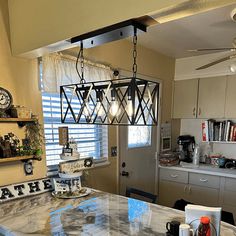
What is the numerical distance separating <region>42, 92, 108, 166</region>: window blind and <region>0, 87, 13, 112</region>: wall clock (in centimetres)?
33

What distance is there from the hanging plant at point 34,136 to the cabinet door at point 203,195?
2.27 meters

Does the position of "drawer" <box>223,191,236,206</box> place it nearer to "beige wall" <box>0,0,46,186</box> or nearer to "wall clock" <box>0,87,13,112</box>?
"beige wall" <box>0,0,46,186</box>

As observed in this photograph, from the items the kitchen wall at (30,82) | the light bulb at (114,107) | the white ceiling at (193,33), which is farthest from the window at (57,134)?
the white ceiling at (193,33)

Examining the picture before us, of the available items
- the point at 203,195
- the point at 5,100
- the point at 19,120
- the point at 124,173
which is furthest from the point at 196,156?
the point at 5,100

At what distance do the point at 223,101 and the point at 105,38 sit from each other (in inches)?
96.7

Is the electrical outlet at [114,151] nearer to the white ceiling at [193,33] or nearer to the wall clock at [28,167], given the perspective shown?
the wall clock at [28,167]

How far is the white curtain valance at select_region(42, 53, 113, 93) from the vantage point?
1895mm

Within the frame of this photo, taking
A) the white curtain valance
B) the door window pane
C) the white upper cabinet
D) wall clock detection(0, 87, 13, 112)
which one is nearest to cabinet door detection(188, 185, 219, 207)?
the door window pane

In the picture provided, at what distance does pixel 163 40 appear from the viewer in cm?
272

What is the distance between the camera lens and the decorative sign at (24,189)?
5.34 ft

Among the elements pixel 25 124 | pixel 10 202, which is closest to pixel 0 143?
pixel 25 124

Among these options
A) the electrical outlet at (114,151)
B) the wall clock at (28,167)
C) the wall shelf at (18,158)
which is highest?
the wall shelf at (18,158)

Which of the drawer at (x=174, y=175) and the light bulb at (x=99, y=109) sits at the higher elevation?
the light bulb at (x=99, y=109)

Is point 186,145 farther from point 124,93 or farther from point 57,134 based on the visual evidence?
point 124,93
